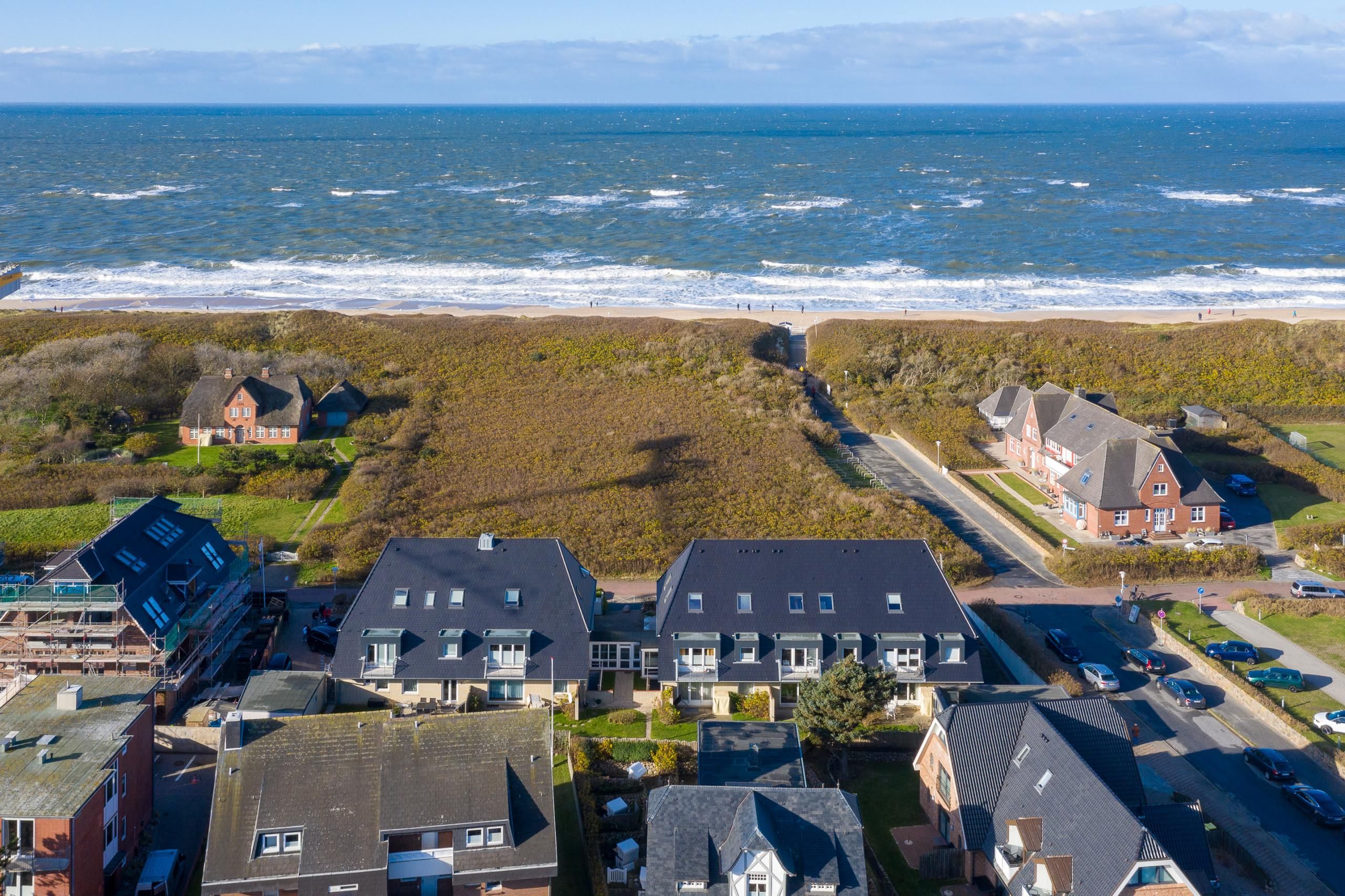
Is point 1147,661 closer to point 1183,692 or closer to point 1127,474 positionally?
point 1183,692

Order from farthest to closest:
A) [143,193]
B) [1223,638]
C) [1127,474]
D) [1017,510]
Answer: [143,193] < [1017,510] < [1127,474] < [1223,638]

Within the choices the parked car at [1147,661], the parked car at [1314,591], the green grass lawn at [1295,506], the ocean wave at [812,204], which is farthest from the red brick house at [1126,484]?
the ocean wave at [812,204]

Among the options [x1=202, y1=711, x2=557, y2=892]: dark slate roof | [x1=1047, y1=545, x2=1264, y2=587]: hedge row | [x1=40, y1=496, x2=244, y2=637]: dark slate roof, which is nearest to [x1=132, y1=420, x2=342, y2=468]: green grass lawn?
[x1=40, y1=496, x2=244, y2=637]: dark slate roof

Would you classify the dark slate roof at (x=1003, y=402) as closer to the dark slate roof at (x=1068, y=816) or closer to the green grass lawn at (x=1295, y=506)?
the green grass lawn at (x=1295, y=506)

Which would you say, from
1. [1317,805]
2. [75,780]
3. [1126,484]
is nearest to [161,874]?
[75,780]

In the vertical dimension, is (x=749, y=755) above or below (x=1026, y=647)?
above

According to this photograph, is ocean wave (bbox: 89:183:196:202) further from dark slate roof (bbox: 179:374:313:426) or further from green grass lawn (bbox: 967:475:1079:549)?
green grass lawn (bbox: 967:475:1079:549)

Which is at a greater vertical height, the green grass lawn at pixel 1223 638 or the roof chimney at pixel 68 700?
the roof chimney at pixel 68 700
